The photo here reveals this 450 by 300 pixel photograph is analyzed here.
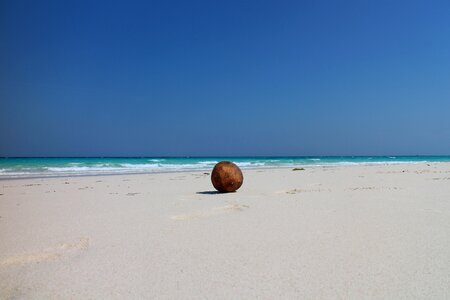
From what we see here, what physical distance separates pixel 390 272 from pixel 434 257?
1.84ft

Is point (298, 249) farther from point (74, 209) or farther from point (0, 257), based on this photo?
point (74, 209)

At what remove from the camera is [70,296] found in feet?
6.82

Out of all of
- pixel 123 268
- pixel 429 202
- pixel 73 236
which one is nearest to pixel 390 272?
pixel 123 268

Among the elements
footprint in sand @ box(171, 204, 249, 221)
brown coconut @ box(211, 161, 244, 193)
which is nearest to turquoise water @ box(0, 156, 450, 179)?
brown coconut @ box(211, 161, 244, 193)

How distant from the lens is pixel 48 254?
9.51 feet

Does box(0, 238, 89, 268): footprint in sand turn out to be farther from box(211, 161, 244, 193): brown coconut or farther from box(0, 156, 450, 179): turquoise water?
box(0, 156, 450, 179): turquoise water

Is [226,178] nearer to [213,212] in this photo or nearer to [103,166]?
[213,212]

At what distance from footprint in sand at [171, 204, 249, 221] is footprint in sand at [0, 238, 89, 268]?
53.8 inches

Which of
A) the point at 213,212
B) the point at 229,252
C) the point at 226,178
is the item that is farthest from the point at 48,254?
the point at 226,178

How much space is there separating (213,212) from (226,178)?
2.29 meters

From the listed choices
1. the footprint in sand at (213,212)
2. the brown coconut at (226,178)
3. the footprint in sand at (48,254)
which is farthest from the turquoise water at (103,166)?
the footprint in sand at (48,254)

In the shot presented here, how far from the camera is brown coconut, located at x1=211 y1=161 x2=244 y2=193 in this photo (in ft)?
23.0

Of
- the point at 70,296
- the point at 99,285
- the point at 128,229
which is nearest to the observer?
the point at 70,296

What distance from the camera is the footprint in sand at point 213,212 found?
4398 millimetres
